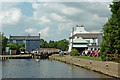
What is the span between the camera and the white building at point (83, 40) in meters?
67.3

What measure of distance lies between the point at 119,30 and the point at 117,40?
125 cm

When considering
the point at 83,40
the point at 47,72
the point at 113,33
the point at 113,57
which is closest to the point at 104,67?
the point at 113,57

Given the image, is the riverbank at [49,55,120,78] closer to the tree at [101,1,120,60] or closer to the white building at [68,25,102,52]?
the tree at [101,1,120,60]

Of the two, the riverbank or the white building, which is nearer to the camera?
the riverbank

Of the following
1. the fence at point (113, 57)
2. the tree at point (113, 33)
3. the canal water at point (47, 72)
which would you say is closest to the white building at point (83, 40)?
the canal water at point (47, 72)

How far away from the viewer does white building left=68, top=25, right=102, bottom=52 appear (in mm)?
67312

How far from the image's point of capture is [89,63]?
28359 millimetres

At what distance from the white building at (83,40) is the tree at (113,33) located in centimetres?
2662

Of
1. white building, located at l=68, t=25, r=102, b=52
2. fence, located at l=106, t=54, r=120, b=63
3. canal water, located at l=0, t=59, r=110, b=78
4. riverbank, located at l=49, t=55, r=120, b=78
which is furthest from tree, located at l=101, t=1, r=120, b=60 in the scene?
white building, located at l=68, t=25, r=102, b=52

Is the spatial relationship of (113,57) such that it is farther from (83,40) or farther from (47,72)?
(83,40)

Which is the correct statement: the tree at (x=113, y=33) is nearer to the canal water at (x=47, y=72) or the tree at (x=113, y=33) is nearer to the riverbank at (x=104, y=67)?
the riverbank at (x=104, y=67)

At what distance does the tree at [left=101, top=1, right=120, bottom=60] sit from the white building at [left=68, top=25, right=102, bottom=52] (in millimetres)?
26622

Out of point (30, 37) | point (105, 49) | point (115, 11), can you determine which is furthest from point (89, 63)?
point (30, 37)

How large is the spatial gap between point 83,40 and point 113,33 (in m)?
45.4
